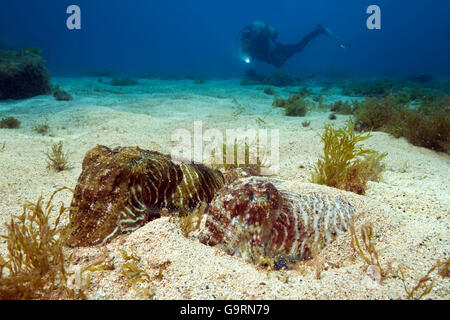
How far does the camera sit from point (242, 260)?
2.40 meters

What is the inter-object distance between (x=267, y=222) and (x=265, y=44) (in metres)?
25.2

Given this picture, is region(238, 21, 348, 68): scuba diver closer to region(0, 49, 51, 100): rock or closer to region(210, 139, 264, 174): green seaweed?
region(0, 49, 51, 100): rock

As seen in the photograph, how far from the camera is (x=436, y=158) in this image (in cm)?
601

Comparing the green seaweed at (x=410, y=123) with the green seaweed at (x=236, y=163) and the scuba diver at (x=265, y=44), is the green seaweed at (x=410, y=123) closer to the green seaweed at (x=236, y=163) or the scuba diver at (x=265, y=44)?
the green seaweed at (x=236, y=163)

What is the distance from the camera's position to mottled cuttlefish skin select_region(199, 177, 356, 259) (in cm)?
249

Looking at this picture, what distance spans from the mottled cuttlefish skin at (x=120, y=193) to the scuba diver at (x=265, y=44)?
75.7 ft

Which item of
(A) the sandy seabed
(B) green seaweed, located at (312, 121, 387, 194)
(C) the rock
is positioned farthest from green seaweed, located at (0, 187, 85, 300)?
(C) the rock

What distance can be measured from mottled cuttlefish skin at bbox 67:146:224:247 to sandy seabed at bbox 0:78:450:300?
20cm

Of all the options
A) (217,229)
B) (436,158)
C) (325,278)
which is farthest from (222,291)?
(436,158)

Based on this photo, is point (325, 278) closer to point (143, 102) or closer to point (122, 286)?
point (122, 286)

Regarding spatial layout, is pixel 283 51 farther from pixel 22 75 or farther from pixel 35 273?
pixel 35 273

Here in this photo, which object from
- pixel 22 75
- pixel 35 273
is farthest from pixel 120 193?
pixel 22 75

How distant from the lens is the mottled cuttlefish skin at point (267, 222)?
8.18 feet

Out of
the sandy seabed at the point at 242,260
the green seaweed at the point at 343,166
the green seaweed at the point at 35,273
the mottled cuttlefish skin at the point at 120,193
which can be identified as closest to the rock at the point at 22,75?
the sandy seabed at the point at 242,260
